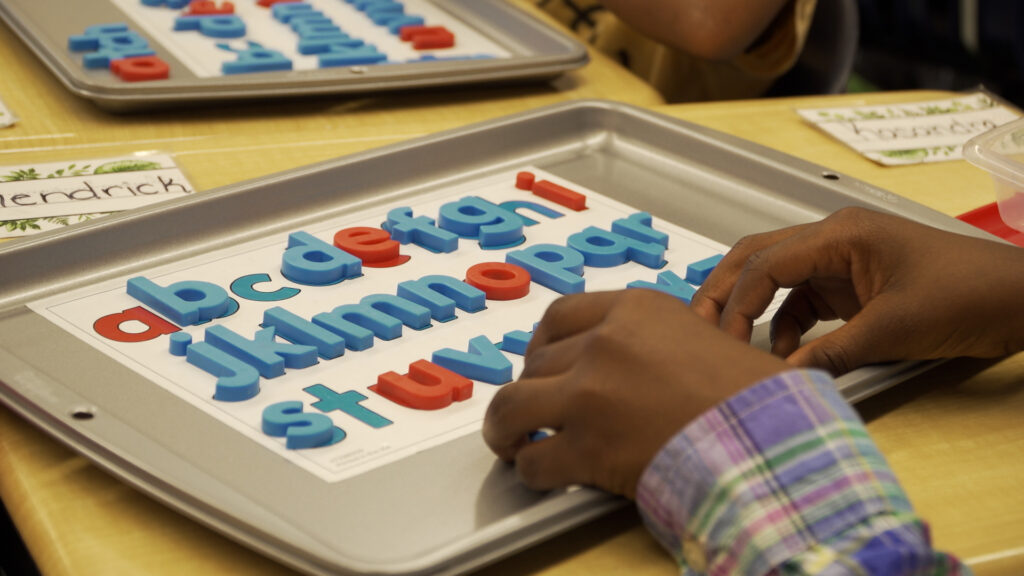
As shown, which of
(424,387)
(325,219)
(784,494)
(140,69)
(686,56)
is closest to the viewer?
(784,494)

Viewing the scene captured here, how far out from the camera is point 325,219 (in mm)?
784

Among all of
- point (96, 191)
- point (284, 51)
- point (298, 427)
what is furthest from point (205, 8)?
point (298, 427)

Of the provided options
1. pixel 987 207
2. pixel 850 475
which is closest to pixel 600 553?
pixel 850 475

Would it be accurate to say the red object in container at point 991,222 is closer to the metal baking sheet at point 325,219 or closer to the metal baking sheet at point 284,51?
the metal baking sheet at point 325,219

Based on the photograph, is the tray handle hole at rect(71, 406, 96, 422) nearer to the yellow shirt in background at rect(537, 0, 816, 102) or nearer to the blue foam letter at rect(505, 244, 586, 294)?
the blue foam letter at rect(505, 244, 586, 294)

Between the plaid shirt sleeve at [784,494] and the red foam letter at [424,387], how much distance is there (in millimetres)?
133

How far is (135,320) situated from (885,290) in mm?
400

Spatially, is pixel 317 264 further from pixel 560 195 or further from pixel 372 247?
pixel 560 195

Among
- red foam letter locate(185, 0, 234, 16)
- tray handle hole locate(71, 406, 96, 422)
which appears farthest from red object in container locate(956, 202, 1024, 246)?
red foam letter locate(185, 0, 234, 16)

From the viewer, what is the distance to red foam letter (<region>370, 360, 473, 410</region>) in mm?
563

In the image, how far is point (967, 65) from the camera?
1873 millimetres

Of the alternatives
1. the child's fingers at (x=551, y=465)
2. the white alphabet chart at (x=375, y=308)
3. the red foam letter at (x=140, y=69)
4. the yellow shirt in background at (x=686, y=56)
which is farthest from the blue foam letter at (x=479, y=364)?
the yellow shirt in background at (x=686, y=56)

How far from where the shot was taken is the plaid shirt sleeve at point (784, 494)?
44 cm

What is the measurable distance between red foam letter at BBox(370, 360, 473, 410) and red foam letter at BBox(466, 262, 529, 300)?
0.35 feet
